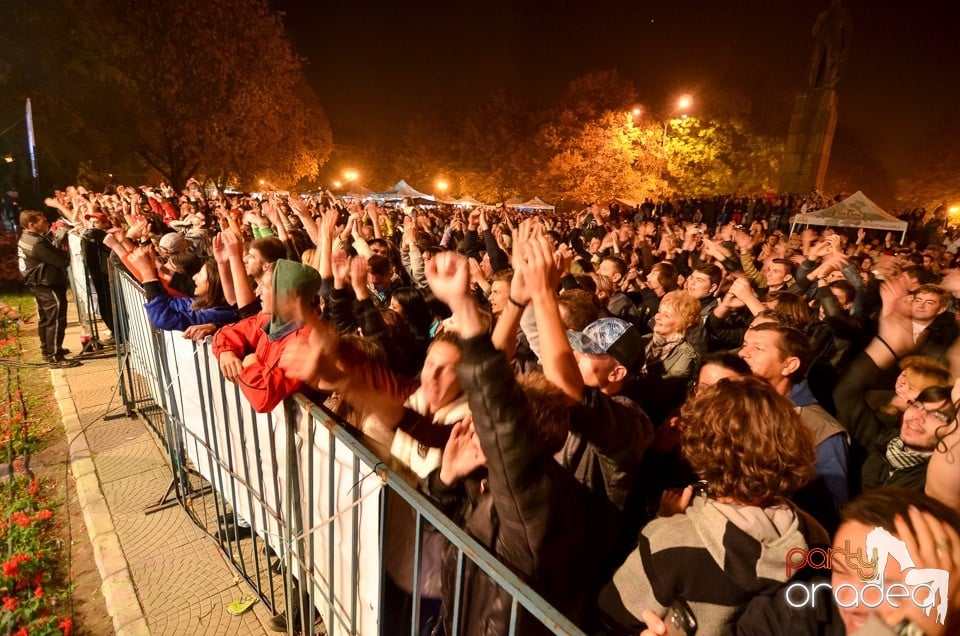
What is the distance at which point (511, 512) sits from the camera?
164cm

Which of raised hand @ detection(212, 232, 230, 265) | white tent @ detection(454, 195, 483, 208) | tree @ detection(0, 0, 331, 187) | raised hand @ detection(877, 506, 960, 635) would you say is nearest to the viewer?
raised hand @ detection(877, 506, 960, 635)

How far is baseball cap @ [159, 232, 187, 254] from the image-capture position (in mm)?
5453

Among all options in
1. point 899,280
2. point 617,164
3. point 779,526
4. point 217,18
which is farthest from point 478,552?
point 617,164

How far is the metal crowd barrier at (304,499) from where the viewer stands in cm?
181

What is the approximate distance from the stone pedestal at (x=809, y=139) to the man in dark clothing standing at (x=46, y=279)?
28421mm

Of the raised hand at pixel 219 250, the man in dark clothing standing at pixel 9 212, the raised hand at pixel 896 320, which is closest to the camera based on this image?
the raised hand at pixel 896 320

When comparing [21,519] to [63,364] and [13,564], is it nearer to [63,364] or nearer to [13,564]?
[13,564]

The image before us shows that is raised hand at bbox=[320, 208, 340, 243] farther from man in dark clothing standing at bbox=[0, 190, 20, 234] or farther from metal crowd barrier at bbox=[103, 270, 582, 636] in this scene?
man in dark clothing standing at bbox=[0, 190, 20, 234]

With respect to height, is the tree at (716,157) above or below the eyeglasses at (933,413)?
above

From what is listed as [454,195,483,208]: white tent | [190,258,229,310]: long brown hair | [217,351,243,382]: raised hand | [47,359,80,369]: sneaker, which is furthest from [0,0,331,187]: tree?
[217,351,243,382]: raised hand

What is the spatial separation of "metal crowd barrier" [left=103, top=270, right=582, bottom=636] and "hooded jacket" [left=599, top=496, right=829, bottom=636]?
423 millimetres

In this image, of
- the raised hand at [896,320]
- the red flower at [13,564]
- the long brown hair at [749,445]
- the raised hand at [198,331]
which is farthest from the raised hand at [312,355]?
the raised hand at [896,320]

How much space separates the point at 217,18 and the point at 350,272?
76.8ft

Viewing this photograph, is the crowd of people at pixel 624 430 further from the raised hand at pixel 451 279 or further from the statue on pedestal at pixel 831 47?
the statue on pedestal at pixel 831 47
